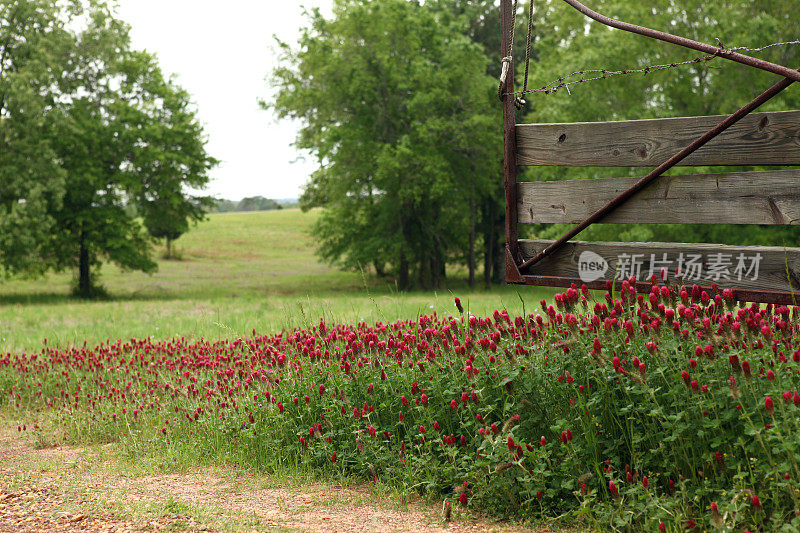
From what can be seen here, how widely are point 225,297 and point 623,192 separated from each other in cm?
2483

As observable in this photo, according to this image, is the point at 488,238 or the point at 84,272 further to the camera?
the point at 488,238

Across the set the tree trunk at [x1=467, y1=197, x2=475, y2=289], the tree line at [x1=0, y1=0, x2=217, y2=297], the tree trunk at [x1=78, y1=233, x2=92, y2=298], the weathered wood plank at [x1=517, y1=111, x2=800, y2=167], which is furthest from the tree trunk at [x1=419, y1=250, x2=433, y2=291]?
the weathered wood plank at [x1=517, y1=111, x2=800, y2=167]

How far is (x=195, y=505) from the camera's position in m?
4.70

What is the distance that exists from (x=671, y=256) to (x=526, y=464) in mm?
1929

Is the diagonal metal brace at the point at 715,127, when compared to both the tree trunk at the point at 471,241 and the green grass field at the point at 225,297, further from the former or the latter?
the tree trunk at the point at 471,241

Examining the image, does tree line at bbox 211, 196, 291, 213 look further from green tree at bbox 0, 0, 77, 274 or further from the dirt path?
the dirt path

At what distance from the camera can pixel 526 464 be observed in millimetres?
4312

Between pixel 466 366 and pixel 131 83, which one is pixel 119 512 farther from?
pixel 131 83

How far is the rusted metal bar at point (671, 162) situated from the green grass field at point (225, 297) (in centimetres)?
87

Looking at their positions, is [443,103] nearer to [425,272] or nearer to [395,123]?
[395,123]

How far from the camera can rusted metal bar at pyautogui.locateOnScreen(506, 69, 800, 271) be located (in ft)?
15.1

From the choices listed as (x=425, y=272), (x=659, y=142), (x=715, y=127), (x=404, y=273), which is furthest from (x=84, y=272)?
(x=715, y=127)

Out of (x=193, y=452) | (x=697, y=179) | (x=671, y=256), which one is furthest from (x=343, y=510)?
(x=697, y=179)

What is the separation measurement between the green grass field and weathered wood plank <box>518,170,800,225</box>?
1099 mm
